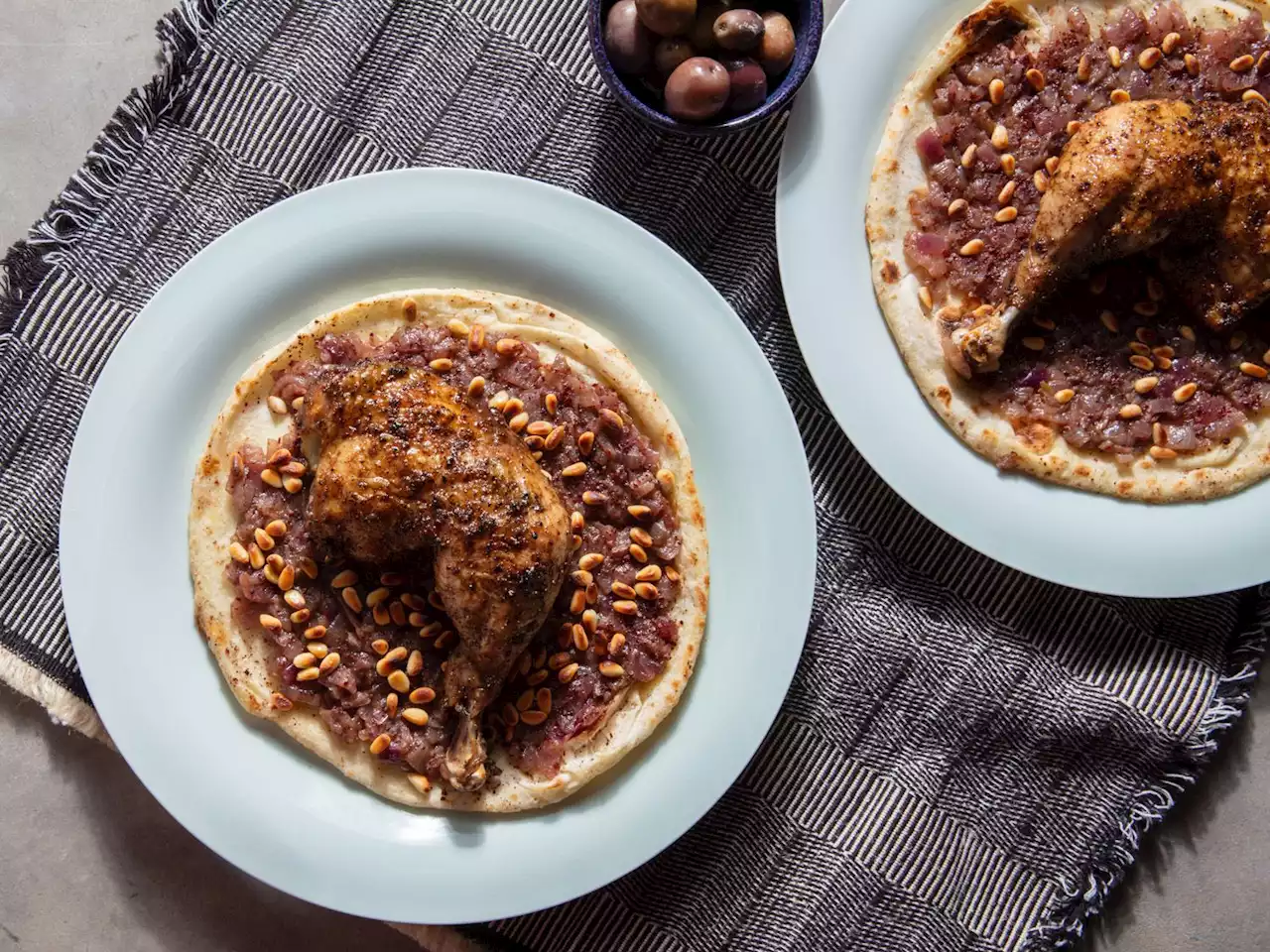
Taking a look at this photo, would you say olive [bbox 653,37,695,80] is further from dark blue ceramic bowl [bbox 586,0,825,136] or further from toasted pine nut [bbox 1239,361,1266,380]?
toasted pine nut [bbox 1239,361,1266,380]

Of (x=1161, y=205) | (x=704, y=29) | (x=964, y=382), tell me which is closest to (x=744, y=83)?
(x=704, y=29)

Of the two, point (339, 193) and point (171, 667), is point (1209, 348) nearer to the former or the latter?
point (339, 193)

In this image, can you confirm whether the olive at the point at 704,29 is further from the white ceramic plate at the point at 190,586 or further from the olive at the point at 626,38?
the white ceramic plate at the point at 190,586

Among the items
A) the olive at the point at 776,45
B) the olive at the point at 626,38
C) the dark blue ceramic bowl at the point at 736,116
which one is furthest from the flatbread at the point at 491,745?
the olive at the point at 776,45

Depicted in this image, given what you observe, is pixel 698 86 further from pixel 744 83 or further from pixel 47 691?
pixel 47 691

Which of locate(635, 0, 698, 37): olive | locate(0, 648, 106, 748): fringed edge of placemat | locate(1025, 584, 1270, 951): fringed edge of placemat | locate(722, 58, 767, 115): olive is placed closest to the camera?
locate(635, 0, 698, 37): olive

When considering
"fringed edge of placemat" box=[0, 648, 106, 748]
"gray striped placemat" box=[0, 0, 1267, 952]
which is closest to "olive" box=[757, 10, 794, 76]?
"gray striped placemat" box=[0, 0, 1267, 952]
